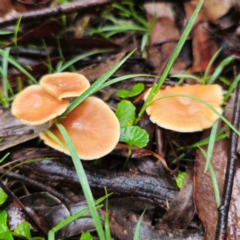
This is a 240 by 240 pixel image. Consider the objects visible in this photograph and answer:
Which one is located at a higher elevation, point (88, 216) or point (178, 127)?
point (178, 127)

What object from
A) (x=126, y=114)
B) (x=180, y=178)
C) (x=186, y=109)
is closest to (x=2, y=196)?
(x=126, y=114)

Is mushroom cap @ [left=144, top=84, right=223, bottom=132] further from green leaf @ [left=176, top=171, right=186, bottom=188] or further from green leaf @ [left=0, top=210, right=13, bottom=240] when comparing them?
green leaf @ [left=0, top=210, right=13, bottom=240]

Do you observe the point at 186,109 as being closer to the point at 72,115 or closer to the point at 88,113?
the point at 88,113

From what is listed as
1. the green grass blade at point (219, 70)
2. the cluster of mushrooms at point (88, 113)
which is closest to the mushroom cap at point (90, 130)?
the cluster of mushrooms at point (88, 113)

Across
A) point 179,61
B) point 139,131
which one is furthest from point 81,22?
point 139,131

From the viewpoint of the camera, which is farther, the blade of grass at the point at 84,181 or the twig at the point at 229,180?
the twig at the point at 229,180

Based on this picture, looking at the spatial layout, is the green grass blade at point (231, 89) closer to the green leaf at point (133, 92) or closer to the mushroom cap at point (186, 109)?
the mushroom cap at point (186, 109)

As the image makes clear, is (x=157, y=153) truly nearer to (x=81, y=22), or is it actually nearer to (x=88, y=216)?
(x=88, y=216)
